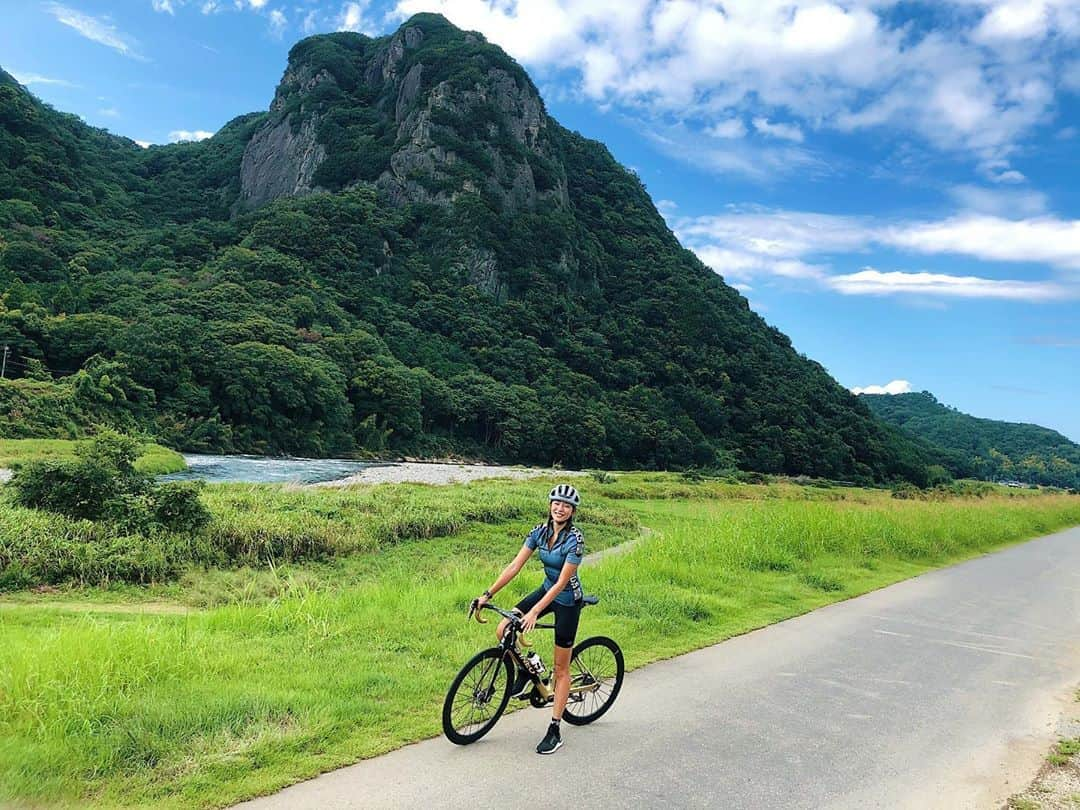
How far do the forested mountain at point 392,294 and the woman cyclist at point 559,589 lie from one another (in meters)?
42.0

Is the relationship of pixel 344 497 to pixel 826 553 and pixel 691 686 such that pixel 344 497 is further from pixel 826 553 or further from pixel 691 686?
pixel 691 686

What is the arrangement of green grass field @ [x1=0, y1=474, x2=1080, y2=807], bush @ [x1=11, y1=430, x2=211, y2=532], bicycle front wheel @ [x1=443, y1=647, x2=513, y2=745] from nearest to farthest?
green grass field @ [x1=0, y1=474, x2=1080, y2=807] < bicycle front wheel @ [x1=443, y1=647, x2=513, y2=745] < bush @ [x1=11, y1=430, x2=211, y2=532]

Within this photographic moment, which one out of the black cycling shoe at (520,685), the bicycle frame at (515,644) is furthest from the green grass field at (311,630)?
the bicycle frame at (515,644)

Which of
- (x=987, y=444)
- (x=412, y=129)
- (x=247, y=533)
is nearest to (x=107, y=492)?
(x=247, y=533)

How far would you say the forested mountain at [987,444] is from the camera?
12062cm

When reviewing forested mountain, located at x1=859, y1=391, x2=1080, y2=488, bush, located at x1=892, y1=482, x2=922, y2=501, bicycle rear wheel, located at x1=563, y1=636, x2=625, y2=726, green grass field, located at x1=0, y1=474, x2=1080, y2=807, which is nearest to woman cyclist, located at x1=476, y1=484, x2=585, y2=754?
bicycle rear wheel, located at x1=563, y1=636, x2=625, y2=726

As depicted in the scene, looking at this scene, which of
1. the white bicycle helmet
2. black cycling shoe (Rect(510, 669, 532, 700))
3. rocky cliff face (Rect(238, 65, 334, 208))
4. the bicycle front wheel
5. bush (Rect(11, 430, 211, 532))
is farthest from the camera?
rocky cliff face (Rect(238, 65, 334, 208))

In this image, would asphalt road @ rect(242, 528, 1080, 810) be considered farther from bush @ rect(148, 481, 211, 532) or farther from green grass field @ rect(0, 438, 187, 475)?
green grass field @ rect(0, 438, 187, 475)

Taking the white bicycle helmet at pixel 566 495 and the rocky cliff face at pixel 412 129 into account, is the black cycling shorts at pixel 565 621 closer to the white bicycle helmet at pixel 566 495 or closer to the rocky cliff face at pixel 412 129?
the white bicycle helmet at pixel 566 495

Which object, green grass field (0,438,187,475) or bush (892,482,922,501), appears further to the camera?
bush (892,482,922,501)

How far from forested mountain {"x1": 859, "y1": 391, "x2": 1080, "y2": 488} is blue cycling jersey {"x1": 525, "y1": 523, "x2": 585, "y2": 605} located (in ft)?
374

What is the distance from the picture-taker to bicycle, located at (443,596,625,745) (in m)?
5.27

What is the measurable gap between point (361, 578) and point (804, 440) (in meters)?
80.1

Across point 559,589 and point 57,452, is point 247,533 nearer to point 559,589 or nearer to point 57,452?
point 559,589
